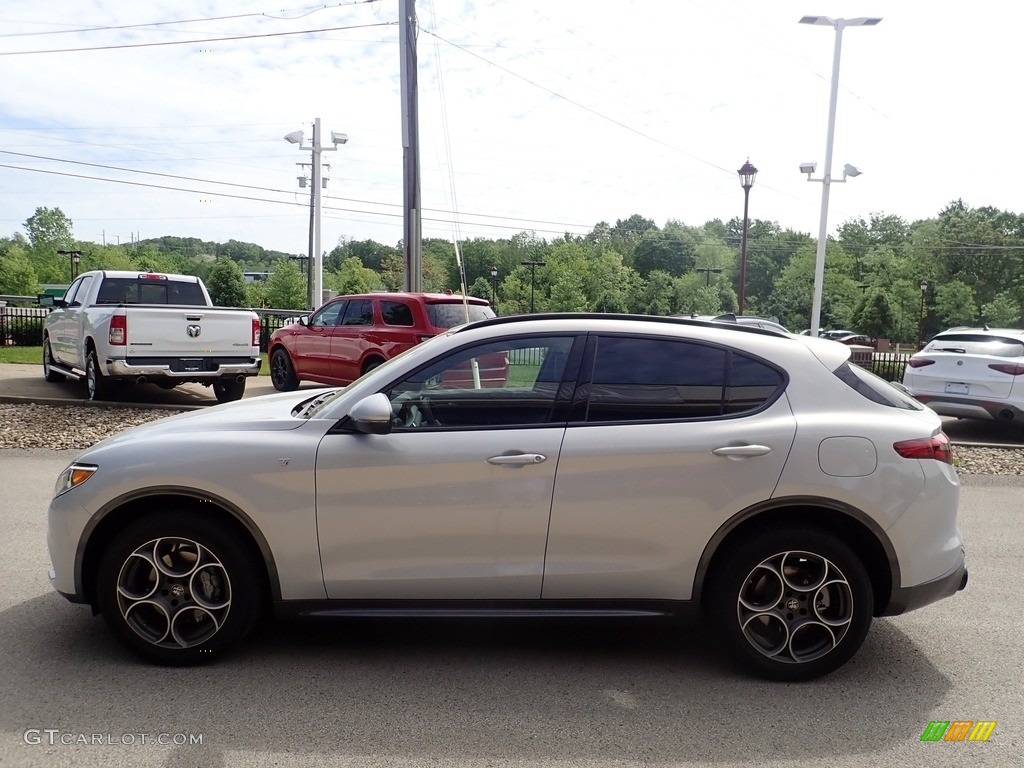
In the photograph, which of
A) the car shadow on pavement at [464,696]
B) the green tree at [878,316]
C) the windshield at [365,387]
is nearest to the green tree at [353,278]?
the green tree at [878,316]

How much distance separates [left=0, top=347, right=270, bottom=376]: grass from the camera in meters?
18.7

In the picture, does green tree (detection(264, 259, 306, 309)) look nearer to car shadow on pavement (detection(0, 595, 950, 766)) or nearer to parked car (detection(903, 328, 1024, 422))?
parked car (detection(903, 328, 1024, 422))

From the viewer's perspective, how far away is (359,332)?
12922 mm

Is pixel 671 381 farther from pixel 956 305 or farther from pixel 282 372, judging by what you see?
pixel 956 305

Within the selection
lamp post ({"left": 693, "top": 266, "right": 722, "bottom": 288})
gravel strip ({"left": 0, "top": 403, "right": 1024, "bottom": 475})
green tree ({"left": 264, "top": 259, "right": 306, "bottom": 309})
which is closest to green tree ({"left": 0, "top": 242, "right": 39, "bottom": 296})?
green tree ({"left": 264, "top": 259, "right": 306, "bottom": 309})

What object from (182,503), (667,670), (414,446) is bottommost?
(667,670)

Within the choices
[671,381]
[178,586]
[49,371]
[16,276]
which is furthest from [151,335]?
[16,276]

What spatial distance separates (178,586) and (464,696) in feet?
4.58

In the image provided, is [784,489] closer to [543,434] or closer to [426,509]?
[543,434]

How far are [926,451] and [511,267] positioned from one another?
38.1 meters

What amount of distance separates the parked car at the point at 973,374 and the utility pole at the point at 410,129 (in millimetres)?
9234

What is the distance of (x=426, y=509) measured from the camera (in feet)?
11.6

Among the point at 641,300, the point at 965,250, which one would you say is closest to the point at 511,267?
the point at 641,300

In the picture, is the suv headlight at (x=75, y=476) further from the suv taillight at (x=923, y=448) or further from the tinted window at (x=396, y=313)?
the tinted window at (x=396, y=313)
